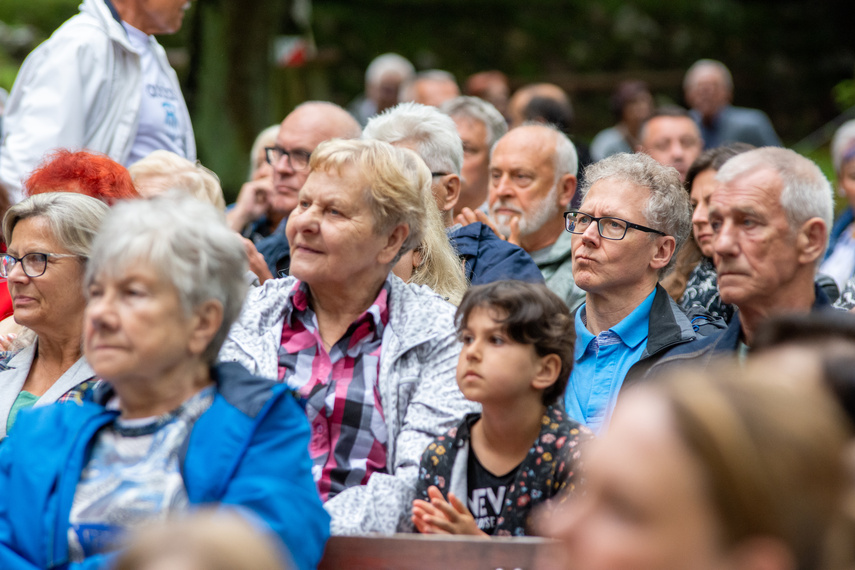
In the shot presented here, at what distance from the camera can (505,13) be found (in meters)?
12.2

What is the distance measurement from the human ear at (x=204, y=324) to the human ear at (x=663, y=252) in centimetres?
185

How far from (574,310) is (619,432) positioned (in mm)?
2376

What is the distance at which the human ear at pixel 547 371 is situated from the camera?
2609 millimetres

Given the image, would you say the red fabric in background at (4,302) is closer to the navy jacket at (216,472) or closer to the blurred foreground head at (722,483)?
the navy jacket at (216,472)

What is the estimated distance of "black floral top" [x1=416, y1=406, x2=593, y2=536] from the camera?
8.11 ft

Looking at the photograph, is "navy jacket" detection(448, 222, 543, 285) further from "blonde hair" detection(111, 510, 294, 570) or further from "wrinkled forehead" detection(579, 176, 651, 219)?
"blonde hair" detection(111, 510, 294, 570)

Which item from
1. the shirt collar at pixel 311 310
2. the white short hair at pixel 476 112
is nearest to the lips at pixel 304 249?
the shirt collar at pixel 311 310

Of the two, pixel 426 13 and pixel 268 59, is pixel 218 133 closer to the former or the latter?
pixel 268 59

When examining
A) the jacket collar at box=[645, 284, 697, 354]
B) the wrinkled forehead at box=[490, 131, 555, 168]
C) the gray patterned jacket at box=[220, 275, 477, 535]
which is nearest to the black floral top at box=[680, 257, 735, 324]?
the jacket collar at box=[645, 284, 697, 354]

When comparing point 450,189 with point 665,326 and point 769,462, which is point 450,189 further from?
point 769,462

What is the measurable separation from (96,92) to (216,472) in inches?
105

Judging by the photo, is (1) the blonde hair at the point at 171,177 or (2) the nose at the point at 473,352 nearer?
(2) the nose at the point at 473,352

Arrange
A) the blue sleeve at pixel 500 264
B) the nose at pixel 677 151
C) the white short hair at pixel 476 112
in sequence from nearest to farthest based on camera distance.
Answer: the blue sleeve at pixel 500 264
the white short hair at pixel 476 112
the nose at pixel 677 151

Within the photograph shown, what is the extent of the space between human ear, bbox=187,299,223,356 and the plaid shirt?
55 centimetres
